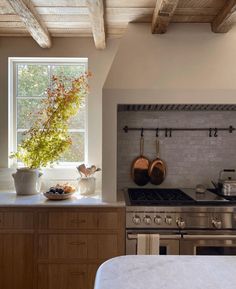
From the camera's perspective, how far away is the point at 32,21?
218 centimetres

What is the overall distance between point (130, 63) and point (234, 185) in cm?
144

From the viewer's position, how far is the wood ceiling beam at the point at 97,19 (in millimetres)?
1888

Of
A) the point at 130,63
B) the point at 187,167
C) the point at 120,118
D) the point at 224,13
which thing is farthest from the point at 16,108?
the point at 224,13

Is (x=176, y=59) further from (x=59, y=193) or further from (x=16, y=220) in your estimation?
(x=16, y=220)

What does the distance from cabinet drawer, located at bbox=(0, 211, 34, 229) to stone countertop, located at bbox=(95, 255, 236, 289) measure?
1.33 metres

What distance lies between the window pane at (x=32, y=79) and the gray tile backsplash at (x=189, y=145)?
90cm

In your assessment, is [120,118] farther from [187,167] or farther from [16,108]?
[16,108]

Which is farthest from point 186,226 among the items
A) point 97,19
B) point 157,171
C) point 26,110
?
point 26,110

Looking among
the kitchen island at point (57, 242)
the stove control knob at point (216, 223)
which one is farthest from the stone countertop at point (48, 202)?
the stove control knob at point (216, 223)

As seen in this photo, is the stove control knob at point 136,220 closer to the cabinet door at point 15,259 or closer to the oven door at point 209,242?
the oven door at point 209,242

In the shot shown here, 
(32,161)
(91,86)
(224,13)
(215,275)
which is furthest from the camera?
(91,86)

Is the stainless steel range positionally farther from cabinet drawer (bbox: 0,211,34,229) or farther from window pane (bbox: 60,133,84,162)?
window pane (bbox: 60,133,84,162)

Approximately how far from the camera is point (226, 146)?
9.20 feet

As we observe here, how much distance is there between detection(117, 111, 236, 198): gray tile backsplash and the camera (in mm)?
2805
